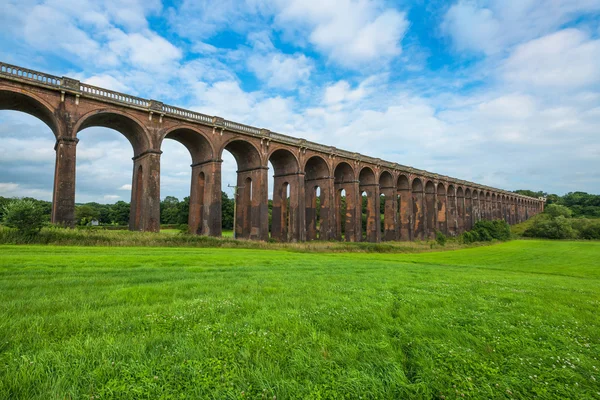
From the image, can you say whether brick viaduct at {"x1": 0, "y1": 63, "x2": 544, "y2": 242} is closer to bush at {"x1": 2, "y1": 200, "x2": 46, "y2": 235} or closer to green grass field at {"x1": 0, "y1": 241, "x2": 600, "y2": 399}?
bush at {"x1": 2, "y1": 200, "x2": 46, "y2": 235}

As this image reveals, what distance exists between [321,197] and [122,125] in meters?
25.5

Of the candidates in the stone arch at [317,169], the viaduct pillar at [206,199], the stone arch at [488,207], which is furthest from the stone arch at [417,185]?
the viaduct pillar at [206,199]

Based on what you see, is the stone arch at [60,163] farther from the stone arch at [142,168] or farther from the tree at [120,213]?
the tree at [120,213]

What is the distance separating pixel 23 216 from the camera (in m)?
16.3

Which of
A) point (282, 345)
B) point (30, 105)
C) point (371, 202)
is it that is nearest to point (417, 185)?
point (371, 202)

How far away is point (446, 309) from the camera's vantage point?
18.1ft

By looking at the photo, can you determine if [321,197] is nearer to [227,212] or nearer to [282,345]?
[227,212]

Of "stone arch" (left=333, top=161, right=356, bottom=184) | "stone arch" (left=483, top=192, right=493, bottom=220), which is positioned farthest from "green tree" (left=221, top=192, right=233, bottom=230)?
"stone arch" (left=483, top=192, right=493, bottom=220)

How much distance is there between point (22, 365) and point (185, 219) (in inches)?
2516

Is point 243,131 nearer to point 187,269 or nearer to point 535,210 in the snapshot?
point 187,269

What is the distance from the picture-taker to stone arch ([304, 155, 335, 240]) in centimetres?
4228

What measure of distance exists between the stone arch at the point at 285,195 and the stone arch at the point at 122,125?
46.4 ft

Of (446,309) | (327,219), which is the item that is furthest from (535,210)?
(446,309)

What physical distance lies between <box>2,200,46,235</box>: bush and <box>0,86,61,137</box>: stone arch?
8.27m
